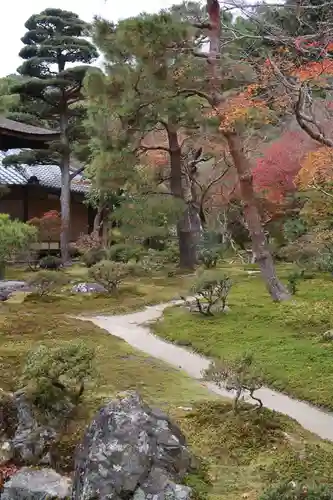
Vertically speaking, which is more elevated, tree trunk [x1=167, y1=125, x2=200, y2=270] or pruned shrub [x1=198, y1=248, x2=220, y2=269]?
tree trunk [x1=167, y1=125, x2=200, y2=270]

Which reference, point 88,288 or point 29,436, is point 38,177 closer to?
point 88,288

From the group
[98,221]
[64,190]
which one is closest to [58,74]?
[64,190]

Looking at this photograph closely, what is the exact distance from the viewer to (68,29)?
19938mm

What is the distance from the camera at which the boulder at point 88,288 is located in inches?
559

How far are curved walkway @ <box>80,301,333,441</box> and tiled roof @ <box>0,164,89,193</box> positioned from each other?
1135 centimetres

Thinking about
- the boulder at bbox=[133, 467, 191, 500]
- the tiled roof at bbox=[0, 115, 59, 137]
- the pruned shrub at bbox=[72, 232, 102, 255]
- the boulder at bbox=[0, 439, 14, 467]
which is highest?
the tiled roof at bbox=[0, 115, 59, 137]

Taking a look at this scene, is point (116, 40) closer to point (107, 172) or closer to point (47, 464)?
point (107, 172)

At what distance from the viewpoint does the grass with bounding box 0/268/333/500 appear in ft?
14.1

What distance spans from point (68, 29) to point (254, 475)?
18.8 m

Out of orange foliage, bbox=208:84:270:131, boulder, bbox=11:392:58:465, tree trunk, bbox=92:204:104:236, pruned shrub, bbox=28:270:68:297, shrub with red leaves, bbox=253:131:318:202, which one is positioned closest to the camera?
boulder, bbox=11:392:58:465

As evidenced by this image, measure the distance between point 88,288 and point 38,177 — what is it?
10050 millimetres

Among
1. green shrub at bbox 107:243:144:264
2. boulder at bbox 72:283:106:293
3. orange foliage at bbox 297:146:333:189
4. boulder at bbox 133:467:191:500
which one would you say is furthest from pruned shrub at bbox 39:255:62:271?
boulder at bbox 133:467:191:500

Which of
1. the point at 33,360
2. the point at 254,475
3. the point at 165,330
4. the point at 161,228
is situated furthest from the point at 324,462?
the point at 161,228

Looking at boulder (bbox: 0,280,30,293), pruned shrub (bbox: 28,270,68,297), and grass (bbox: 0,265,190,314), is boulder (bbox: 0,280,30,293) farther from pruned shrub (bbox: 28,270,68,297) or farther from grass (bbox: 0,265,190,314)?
pruned shrub (bbox: 28,270,68,297)
